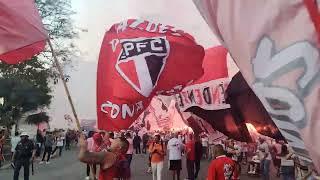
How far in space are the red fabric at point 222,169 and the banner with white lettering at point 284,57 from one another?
179 inches

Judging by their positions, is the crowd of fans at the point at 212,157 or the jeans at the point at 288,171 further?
the jeans at the point at 288,171

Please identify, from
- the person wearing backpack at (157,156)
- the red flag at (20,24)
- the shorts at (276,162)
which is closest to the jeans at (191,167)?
the person wearing backpack at (157,156)

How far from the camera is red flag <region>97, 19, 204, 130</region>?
822cm

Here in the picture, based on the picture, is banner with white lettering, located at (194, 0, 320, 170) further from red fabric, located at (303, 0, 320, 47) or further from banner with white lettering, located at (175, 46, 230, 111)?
banner with white lettering, located at (175, 46, 230, 111)

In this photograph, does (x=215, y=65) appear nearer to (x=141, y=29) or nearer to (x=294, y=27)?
(x=141, y=29)

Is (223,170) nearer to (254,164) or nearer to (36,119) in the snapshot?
(254,164)

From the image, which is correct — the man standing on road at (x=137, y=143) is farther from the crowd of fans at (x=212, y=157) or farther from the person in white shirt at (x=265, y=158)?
the person in white shirt at (x=265, y=158)

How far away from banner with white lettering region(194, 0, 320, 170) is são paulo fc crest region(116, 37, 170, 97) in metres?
6.12

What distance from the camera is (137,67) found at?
8422 millimetres

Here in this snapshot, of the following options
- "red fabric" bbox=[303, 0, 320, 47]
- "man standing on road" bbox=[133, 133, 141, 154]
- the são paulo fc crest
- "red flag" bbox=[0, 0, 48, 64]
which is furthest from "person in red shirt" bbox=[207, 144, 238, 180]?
"man standing on road" bbox=[133, 133, 141, 154]

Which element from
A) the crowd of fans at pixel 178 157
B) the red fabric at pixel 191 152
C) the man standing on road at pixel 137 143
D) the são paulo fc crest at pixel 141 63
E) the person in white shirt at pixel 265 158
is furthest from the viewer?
the man standing on road at pixel 137 143

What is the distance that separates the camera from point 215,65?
424 inches

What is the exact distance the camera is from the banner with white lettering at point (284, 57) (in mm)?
2004

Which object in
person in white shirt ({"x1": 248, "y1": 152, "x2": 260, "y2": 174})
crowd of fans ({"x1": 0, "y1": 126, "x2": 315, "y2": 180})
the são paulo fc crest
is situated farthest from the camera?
person in white shirt ({"x1": 248, "y1": 152, "x2": 260, "y2": 174})
